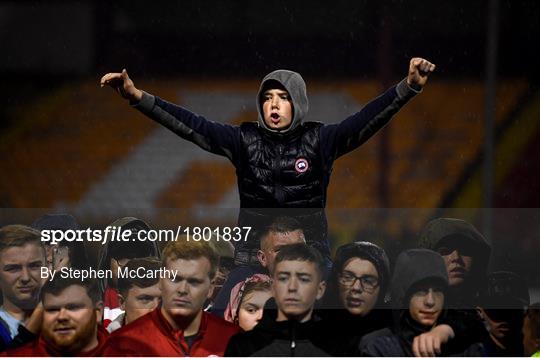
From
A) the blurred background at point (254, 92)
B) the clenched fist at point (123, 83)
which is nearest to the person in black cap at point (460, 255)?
the clenched fist at point (123, 83)

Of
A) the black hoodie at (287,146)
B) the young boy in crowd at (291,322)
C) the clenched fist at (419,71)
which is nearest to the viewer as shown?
the young boy in crowd at (291,322)

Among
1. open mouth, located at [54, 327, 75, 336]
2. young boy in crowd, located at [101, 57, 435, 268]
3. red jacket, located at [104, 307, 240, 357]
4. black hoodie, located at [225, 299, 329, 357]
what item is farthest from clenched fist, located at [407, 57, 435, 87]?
open mouth, located at [54, 327, 75, 336]

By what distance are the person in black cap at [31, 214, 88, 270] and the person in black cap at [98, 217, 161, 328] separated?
0.27 feet

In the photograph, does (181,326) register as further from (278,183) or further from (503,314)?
(503,314)

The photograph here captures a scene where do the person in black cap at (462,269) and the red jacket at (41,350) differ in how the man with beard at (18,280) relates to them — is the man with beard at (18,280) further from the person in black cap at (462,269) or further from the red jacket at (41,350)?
the person in black cap at (462,269)

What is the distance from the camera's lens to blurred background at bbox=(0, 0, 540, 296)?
11.2 meters

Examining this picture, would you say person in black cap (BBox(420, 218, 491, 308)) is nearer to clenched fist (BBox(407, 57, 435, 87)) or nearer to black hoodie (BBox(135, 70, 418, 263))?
black hoodie (BBox(135, 70, 418, 263))

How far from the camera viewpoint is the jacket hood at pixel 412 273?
158 inches

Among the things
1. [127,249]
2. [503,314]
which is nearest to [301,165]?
[127,249]

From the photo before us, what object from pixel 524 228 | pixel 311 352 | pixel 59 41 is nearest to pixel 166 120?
pixel 311 352

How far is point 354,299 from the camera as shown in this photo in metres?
4.01

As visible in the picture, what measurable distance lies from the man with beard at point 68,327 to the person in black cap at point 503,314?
4.89 feet

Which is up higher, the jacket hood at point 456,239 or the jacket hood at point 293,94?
the jacket hood at point 293,94

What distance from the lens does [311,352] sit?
393 cm
